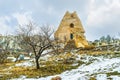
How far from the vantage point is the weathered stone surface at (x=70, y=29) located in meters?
97.4

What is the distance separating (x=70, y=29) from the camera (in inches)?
3868

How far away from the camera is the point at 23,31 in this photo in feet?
216

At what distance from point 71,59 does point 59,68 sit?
9749 millimetres

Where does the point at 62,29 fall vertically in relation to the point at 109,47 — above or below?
above

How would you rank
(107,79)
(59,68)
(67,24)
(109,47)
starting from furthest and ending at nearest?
1. (67,24)
2. (109,47)
3. (59,68)
4. (107,79)

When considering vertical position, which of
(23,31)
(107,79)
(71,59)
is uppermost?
(23,31)

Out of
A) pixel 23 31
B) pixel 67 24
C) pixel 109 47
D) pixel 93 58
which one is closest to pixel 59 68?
pixel 93 58

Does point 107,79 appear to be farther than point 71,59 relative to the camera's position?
No

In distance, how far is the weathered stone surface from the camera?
3836 inches

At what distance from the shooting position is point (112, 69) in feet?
137

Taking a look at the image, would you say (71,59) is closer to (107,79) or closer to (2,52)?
(2,52)

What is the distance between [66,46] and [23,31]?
27.9 m

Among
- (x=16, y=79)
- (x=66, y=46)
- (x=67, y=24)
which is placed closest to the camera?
(x=16, y=79)

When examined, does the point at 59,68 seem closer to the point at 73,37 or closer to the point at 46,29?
the point at 46,29
